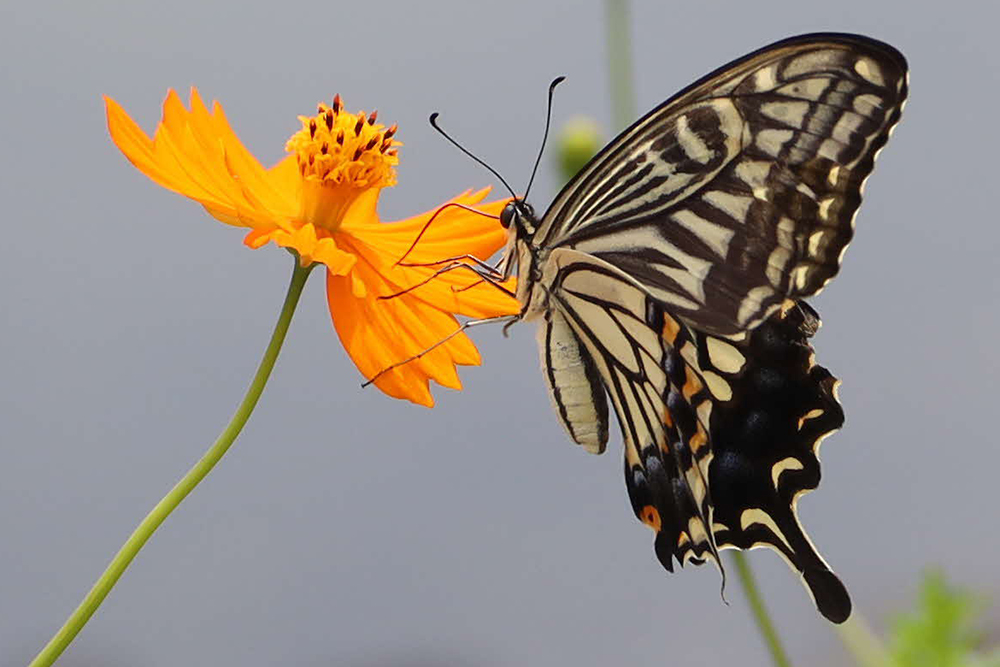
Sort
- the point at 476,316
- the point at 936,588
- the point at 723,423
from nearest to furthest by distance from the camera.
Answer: the point at 476,316, the point at 723,423, the point at 936,588

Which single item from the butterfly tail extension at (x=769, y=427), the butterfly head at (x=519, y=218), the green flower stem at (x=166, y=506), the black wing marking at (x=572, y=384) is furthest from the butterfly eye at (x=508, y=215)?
the green flower stem at (x=166, y=506)

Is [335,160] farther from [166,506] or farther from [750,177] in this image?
[166,506]

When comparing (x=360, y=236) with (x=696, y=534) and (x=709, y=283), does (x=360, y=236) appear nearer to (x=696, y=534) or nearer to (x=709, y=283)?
(x=709, y=283)

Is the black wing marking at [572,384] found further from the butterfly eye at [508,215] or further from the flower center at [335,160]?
the flower center at [335,160]

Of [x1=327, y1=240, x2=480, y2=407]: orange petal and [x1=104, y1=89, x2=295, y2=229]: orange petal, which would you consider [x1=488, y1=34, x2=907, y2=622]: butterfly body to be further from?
[x1=104, y1=89, x2=295, y2=229]: orange petal

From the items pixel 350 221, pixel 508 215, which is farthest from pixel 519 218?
pixel 350 221

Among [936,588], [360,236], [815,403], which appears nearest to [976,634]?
[936,588]

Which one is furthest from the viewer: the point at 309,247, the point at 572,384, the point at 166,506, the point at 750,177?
the point at 572,384
